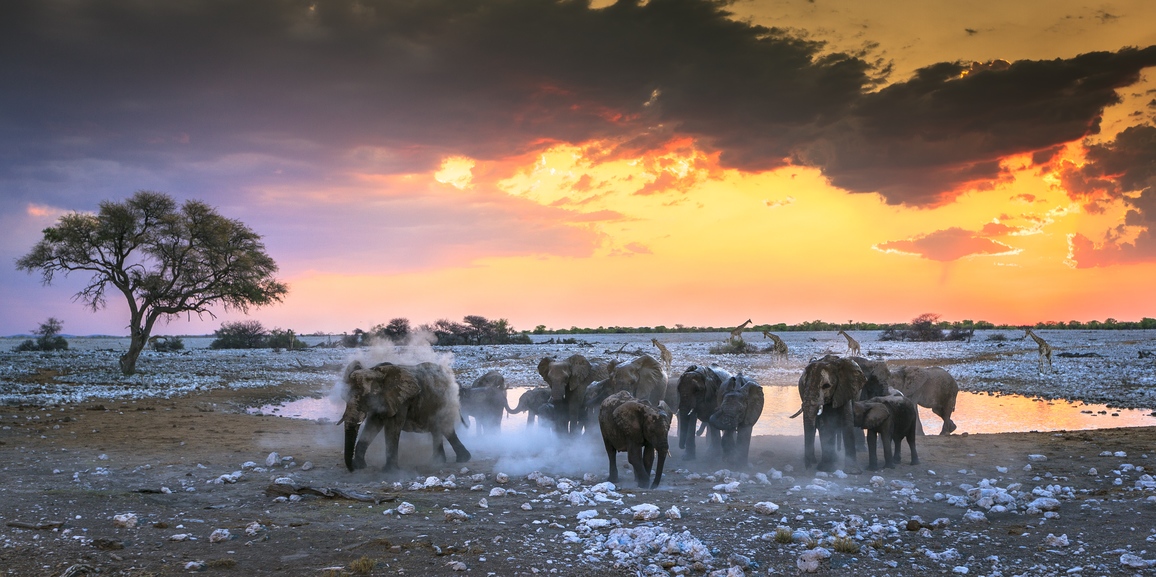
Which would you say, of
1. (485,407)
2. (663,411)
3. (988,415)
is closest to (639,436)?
(663,411)

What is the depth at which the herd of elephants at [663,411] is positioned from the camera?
36.6ft

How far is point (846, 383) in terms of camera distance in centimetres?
1288

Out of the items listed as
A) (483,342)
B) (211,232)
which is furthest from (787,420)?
(483,342)

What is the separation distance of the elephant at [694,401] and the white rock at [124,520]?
29.9 ft

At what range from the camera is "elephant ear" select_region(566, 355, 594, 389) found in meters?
16.3

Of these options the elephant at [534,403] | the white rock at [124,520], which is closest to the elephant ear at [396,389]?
the white rock at [124,520]

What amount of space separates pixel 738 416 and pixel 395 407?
20.1 feet

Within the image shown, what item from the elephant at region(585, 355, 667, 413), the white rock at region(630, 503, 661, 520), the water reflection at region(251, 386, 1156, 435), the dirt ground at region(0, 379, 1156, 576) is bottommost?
the water reflection at region(251, 386, 1156, 435)

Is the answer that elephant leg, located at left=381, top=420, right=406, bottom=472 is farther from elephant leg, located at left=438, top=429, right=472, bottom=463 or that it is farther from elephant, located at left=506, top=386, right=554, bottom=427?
elephant, located at left=506, top=386, right=554, bottom=427

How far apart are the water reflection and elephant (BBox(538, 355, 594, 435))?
8.49 ft

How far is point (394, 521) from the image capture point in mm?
8859

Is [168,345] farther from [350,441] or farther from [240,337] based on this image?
[350,441]

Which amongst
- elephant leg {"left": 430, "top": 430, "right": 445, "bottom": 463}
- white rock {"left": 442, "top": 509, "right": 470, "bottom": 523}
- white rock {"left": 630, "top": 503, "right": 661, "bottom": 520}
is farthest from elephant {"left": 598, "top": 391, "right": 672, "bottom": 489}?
elephant leg {"left": 430, "top": 430, "right": 445, "bottom": 463}

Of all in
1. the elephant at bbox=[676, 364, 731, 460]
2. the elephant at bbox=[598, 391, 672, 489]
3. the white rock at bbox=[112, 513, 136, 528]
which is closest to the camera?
the white rock at bbox=[112, 513, 136, 528]
